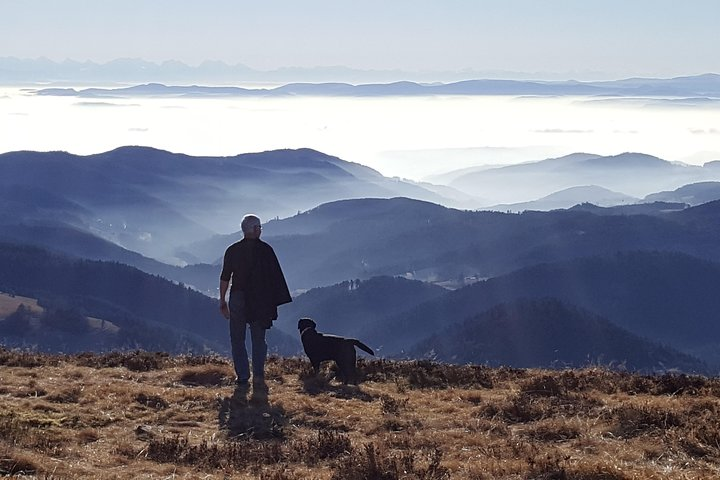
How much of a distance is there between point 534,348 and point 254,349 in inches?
6448

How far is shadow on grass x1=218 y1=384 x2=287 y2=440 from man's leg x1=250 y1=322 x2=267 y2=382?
81 cm

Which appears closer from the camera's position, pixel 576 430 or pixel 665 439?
pixel 665 439

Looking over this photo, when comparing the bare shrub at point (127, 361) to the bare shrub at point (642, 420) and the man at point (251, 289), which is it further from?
the bare shrub at point (642, 420)

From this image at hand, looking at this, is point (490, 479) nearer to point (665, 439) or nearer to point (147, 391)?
point (665, 439)

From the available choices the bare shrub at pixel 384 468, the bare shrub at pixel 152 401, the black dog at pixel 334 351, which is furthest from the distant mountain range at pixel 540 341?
the bare shrub at pixel 384 468

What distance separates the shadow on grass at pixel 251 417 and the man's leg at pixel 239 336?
1.80 ft

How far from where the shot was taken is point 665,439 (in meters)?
9.43

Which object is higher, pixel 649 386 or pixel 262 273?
pixel 262 273

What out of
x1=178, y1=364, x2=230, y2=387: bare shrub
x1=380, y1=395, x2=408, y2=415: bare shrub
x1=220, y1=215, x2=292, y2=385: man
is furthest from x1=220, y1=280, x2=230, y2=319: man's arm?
x1=380, y1=395, x2=408, y2=415: bare shrub

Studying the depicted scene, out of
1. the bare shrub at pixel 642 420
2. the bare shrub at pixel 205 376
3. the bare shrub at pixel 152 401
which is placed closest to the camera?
the bare shrub at pixel 642 420

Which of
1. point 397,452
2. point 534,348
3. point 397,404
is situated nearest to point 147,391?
point 397,404

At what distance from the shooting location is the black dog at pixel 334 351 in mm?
14602

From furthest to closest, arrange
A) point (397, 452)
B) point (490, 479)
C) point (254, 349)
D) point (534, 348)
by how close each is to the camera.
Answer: point (534, 348), point (254, 349), point (397, 452), point (490, 479)

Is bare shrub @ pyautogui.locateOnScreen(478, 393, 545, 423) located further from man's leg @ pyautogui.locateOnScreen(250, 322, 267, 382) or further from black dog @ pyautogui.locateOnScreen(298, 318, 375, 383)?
man's leg @ pyautogui.locateOnScreen(250, 322, 267, 382)
